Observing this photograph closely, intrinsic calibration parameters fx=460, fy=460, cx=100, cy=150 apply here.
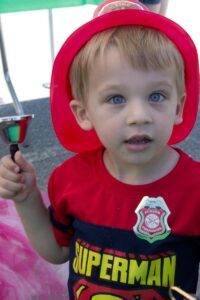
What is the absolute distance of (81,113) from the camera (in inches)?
33.9

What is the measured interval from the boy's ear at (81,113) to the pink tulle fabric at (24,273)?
0.63 meters

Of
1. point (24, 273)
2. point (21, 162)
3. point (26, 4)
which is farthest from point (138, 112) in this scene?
point (26, 4)

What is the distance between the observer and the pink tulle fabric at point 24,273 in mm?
1284

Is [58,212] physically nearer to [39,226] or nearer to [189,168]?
→ [39,226]

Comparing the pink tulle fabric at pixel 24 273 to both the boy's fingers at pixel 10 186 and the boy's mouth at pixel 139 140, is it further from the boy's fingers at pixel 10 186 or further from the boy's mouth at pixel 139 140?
the boy's mouth at pixel 139 140

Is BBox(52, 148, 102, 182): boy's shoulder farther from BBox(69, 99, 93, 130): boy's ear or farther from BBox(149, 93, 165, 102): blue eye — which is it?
BBox(149, 93, 165, 102): blue eye

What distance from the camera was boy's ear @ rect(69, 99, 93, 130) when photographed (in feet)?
2.77

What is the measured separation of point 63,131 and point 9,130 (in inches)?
8.0

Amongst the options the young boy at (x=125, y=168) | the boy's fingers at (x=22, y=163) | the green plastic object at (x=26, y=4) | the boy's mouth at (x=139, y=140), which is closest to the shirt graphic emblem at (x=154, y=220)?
the young boy at (x=125, y=168)

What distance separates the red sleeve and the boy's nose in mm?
244

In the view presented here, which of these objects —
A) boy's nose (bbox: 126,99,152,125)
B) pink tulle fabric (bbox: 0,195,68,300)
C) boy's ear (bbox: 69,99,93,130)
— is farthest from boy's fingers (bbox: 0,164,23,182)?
pink tulle fabric (bbox: 0,195,68,300)

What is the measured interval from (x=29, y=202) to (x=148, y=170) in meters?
0.25

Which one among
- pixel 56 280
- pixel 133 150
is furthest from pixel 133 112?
pixel 56 280

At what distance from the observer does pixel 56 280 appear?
4.36ft
